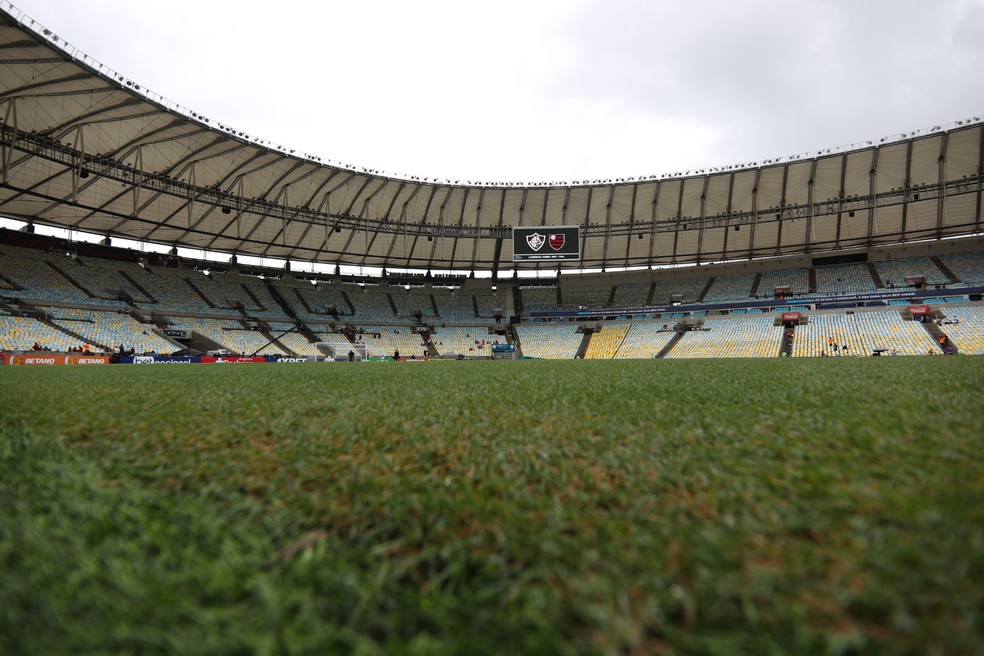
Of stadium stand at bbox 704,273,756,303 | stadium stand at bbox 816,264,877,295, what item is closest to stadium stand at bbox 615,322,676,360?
stadium stand at bbox 704,273,756,303

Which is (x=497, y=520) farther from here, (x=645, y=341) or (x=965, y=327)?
(x=965, y=327)

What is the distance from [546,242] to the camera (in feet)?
119

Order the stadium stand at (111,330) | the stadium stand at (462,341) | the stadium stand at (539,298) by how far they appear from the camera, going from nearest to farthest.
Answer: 1. the stadium stand at (111,330)
2. the stadium stand at (462,341)
3. the stadium stand at (539,298)

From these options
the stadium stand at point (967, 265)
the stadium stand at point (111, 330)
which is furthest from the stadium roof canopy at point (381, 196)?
the stadium stand at point (111, 330)

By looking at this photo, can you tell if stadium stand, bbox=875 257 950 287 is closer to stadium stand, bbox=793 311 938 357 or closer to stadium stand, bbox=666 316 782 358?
stadium stand, bbox=793 311 938 357

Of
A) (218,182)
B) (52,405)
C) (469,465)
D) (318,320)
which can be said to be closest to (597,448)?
(469,465)

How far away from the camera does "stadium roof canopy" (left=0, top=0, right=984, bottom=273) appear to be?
802 inches

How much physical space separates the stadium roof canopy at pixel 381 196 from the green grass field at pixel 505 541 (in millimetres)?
22429

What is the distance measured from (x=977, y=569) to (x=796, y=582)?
0.30 m

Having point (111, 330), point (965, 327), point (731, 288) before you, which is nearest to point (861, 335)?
point (965, 327)

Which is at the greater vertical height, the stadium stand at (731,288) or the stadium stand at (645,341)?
the stadium stand at (731,288)

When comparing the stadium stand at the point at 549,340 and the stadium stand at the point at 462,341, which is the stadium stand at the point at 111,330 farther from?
the stadium stand at the point at 549,340

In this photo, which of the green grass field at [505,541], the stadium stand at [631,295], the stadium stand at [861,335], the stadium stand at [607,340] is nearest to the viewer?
the green grass field at [505,541]

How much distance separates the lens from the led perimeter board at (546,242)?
36.0 metres
